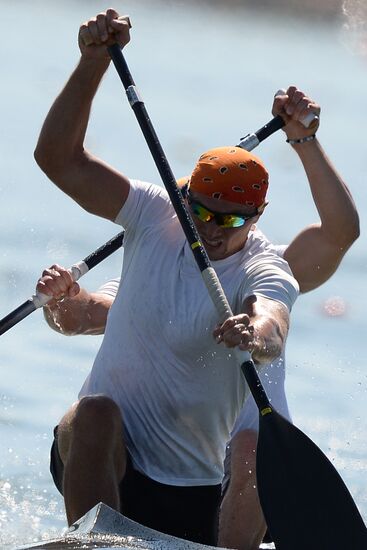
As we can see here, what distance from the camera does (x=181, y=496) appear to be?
5.36 m

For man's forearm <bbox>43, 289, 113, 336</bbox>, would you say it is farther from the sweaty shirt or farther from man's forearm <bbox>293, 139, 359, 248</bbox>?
man's forearm <bbox>293, 139, 359, 248</bbox>

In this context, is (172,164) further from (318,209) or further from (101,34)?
(101,34)

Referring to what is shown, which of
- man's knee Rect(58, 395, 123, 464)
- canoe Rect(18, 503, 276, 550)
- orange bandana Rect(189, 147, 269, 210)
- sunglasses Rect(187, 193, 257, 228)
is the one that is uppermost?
orange bandana Rect(189, 147, 269, 210)

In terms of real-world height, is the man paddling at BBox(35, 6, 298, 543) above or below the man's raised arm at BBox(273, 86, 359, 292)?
below

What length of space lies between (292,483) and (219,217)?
909 millimetres

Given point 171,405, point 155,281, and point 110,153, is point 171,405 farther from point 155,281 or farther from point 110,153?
point 110,153

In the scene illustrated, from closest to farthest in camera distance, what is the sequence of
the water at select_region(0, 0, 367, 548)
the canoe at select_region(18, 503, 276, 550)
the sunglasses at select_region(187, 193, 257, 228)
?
the canoe at select_region(18, 503, 276, 550), the sunglasses at select_region(187, 193, 257, 228), the water at select_region(0, 0, 367, 548)

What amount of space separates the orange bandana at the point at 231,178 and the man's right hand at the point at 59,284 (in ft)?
2.77

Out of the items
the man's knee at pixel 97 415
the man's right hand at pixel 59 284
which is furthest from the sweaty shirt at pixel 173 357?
the man's right hand at pixel 59 284

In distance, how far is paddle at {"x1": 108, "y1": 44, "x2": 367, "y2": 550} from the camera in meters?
5.05

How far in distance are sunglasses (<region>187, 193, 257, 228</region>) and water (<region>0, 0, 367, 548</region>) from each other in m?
1.37

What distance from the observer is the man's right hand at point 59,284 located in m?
5.98

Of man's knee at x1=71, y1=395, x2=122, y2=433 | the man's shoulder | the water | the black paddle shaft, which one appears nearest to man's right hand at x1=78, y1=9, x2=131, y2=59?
the black paddle shaft

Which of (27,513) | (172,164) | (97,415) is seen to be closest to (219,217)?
(97,415)
